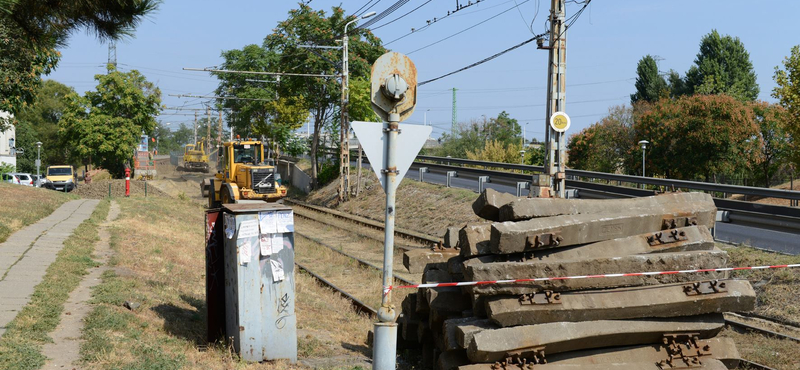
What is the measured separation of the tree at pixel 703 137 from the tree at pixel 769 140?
176 cm

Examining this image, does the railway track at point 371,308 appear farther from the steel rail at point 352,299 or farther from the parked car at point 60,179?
the parked car at point 60,179

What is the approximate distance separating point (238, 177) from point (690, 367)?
2129cm

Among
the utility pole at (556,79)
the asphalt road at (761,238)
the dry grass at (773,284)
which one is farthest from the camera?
the utility pole at (556,79)

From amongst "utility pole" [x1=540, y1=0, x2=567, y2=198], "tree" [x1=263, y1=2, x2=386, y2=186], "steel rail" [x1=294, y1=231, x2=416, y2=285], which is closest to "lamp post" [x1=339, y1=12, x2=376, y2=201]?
"tree" [x1=263, y1=2, x2=386, y2=186]

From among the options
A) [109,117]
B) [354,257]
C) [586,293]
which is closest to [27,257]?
[354,257]

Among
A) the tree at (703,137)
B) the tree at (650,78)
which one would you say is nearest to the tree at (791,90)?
the tree at (703,137)

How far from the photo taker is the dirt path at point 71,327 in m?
6.29

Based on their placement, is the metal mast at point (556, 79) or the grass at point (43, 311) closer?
the grass at point (43, 311)

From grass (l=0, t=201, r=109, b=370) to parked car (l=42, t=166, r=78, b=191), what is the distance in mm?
36044

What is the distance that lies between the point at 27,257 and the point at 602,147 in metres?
38.5

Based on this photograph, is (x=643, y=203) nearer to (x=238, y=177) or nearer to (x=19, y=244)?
(x=19, y=244)

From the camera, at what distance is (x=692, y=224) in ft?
23.8

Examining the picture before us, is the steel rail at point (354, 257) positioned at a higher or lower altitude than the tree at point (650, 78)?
lower

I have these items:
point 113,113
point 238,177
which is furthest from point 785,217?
point 113,113
